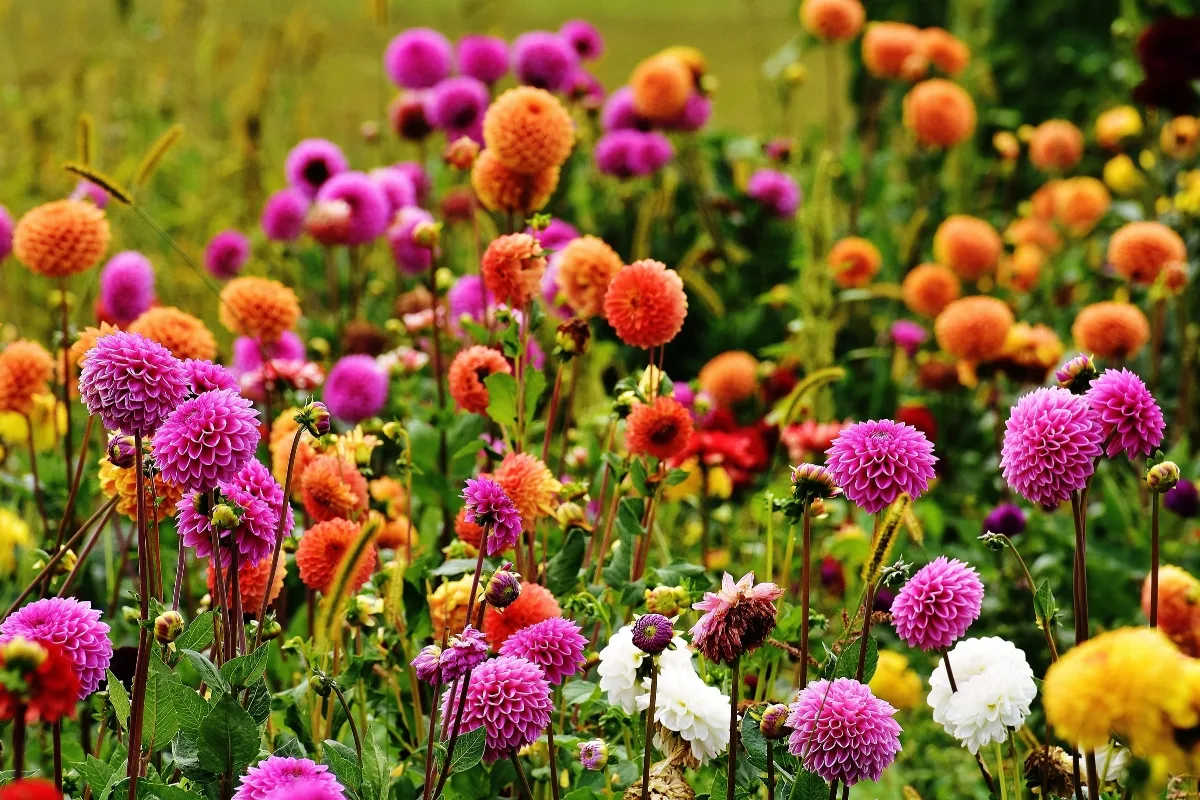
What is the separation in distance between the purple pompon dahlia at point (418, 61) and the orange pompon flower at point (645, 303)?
6.83 feet

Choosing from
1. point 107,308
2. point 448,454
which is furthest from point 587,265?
point 107,308

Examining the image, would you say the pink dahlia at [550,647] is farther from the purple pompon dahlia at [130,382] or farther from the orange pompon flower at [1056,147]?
the orange pompon flower at [1056,147]

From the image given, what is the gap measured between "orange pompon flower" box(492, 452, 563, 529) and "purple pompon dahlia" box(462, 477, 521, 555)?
6.0 inches

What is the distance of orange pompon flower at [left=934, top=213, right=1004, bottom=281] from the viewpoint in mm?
3236

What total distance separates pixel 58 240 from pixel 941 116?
2.50 meters

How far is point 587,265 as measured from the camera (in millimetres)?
1697

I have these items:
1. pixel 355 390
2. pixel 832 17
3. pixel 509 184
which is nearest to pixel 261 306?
pixel 355 390

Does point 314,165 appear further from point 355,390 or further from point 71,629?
point 71,629

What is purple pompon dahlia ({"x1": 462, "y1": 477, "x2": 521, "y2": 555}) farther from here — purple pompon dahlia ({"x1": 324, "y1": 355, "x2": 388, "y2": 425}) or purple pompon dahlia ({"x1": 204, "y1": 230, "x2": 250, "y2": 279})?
purple pompon dahlia ({"x1": 204, "y1": 230, "x2": 250, "y2": 279})

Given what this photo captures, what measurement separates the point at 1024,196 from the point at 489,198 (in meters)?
3.94

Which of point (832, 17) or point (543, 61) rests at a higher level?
point (832, 17)

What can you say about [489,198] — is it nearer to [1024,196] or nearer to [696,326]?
[696,326]

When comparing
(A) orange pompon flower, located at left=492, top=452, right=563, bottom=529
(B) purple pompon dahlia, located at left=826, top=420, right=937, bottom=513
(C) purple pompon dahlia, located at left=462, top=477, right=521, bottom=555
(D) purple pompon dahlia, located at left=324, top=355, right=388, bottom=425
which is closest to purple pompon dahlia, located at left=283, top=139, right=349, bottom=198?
(D) purple pompon dahlia, located at left=324, top=355, right=388, bottom=425

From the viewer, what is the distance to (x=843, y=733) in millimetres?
1073
